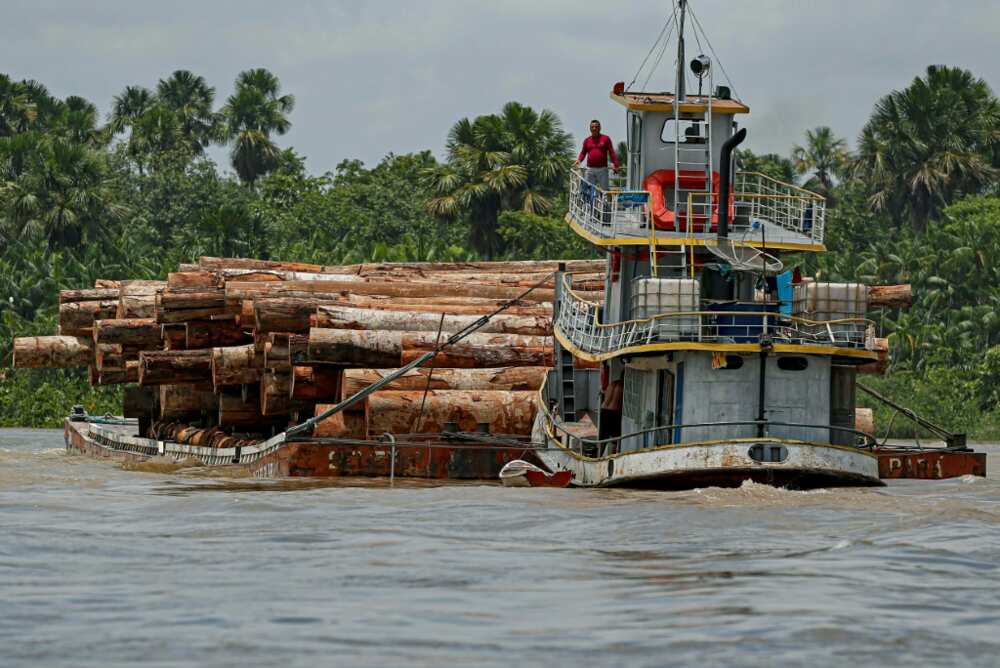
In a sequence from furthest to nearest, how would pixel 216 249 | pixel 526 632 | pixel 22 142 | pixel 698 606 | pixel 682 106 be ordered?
pixel 22 142, pixel 216 249, pixel 682 106, pixel 698 606, pixel 526 632

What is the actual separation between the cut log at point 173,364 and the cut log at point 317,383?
3.54 meters

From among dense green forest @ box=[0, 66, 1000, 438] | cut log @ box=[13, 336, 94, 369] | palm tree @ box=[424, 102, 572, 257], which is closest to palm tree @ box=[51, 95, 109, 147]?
dense green forest @ box=[0, 66, 1000, 438]

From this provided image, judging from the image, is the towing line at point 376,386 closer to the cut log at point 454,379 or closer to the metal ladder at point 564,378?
the cut log at point 454,379

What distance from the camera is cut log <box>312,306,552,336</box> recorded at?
2925 centimetres

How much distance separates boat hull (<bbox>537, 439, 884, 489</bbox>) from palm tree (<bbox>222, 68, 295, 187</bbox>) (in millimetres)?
69953

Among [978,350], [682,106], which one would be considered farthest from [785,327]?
[978,350]

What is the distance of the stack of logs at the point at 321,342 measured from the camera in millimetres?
28406

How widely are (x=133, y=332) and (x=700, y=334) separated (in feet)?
52.5

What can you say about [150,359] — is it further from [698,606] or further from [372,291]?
[698,606]

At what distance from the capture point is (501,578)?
→ 51.7 ft

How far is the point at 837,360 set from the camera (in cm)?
2386

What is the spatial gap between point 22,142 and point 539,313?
168ft

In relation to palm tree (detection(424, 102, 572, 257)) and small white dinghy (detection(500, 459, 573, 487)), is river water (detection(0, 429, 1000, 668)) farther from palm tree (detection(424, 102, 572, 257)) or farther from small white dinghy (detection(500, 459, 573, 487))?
palm tree (detection(424, 102, 572, 257))

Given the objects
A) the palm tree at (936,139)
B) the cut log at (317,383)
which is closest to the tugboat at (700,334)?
the cut log at (317,383)
